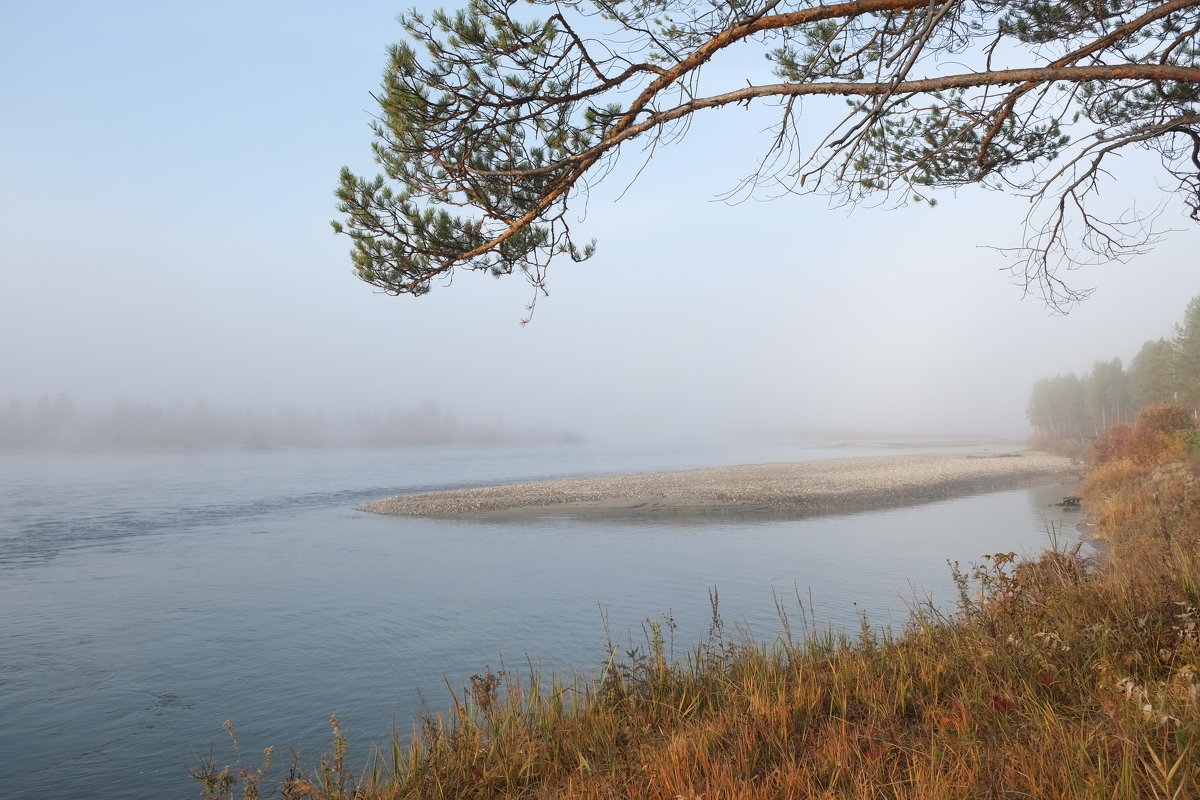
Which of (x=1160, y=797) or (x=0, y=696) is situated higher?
(x=1160, y=797)

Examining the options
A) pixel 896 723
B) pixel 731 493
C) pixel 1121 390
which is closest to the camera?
pixel 896 723

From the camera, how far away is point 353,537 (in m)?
23.5

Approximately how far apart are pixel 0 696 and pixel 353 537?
1371 cm

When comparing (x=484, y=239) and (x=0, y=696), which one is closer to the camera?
Answer: (x=484, y=239)

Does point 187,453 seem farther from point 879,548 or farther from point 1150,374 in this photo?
point 1150,374

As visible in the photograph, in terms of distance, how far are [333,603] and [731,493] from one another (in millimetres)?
19502

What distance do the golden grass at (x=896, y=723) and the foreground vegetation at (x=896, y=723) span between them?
2 centimetres

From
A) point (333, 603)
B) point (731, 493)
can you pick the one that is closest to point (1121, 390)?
point (731, 493)

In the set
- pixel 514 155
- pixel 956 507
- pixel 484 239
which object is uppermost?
pixel 514 155

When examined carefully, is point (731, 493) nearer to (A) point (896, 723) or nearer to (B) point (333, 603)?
(B) point (333, 603)

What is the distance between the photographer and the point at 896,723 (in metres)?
4.64

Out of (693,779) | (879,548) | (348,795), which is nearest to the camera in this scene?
(693,779)

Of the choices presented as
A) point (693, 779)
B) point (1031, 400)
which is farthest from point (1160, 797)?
point (1031, 400)

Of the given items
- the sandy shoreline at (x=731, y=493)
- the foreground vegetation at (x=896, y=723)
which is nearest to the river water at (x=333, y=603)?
the sandy shoreline at (x=731, y=493)
